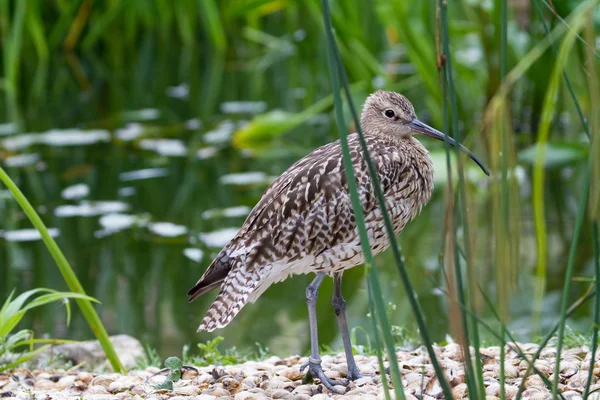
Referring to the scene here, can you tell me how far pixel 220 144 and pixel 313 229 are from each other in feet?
20.0

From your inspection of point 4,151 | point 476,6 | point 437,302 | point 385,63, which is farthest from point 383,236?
point 385,63

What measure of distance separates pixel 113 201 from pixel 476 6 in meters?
3.77

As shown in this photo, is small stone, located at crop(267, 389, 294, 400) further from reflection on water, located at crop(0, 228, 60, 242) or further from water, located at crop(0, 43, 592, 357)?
reflection on water, located at crop(0, 228, 60, 242)

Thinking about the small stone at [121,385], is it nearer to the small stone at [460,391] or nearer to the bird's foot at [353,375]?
the bird's foot at [353,375]

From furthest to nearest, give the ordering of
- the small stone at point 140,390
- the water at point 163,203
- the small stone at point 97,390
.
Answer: the water at point 163,203, the small stone at point 97,390, the small stone at point 140,390

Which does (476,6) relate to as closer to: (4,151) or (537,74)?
(537,74)

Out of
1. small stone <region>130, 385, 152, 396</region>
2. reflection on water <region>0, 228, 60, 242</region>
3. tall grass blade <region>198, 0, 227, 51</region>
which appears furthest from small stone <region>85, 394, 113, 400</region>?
tall grass blade <region>198, 0, 227, 51</region>

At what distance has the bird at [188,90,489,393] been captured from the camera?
4.02 metres

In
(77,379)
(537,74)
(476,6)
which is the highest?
(476,6)

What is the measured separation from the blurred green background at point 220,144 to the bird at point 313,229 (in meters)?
0.44

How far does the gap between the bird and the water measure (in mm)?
359

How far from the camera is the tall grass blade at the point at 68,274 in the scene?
4020mm

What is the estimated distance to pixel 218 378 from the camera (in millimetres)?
3973

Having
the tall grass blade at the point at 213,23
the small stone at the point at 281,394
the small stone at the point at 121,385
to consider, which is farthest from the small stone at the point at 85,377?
the tall grass blade at the point at 213,23
